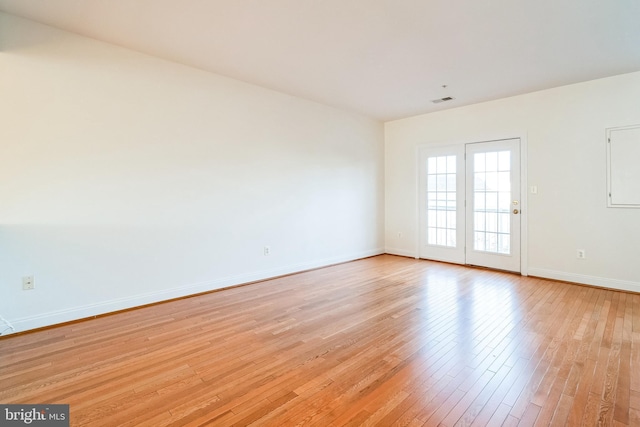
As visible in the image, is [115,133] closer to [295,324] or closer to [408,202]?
[295,324]

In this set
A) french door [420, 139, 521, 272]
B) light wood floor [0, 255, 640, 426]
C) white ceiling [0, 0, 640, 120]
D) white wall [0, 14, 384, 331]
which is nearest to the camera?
light wood floor [0, 255, 640, 426]

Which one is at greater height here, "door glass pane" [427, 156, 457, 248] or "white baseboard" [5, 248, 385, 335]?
"door glass pane" [427, 156, 457, 248]

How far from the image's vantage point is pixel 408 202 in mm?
6047

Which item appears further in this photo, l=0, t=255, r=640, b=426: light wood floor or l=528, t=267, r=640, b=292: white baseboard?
l=528, t=267, r=640, b=292: white baseboard

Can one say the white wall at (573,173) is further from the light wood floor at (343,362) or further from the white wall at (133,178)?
the white wall at (133,178)

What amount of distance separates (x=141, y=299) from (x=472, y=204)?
496cm

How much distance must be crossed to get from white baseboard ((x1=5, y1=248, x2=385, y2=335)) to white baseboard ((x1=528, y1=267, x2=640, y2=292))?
333 cm

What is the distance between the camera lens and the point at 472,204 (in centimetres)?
517

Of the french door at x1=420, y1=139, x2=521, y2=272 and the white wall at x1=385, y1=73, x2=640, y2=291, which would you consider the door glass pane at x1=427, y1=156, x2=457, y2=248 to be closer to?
the french door at x1=420, y1=139, x2=521, y2=272

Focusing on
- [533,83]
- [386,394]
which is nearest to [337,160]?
[533,83]

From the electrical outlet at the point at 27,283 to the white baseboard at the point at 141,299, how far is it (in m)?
0.26

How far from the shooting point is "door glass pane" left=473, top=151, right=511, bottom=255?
15.8ft

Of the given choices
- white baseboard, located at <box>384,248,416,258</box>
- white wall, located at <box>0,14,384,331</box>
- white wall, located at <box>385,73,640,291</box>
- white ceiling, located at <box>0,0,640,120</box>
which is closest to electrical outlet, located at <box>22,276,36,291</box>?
white wall, located at <box>0,14,384,331</box>

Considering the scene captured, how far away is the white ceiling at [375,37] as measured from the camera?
2494mm
